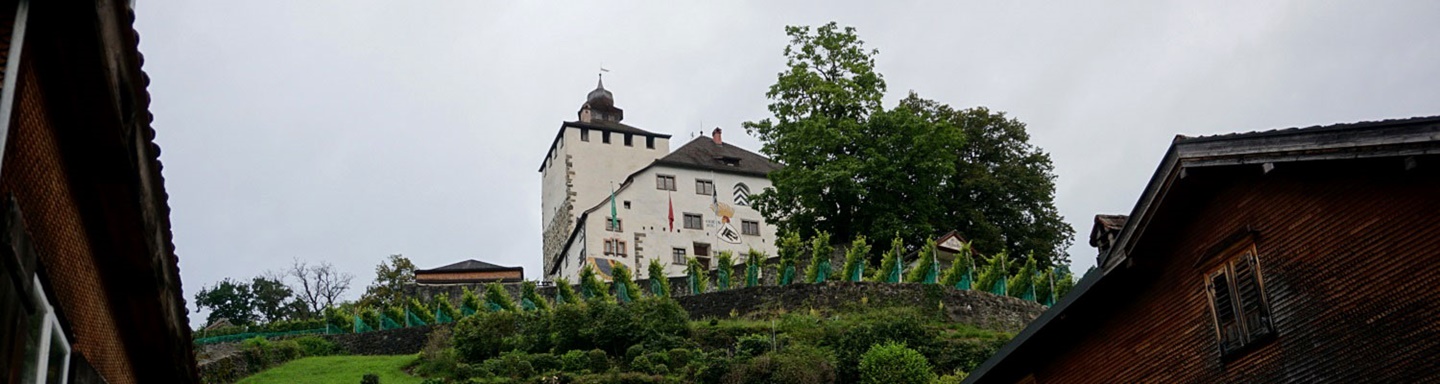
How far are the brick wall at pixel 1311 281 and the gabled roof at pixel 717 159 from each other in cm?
5829

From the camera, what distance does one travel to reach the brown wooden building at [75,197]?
253 inches

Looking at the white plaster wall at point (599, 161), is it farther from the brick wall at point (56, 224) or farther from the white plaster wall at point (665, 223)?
the brick wall at point (56, 224)

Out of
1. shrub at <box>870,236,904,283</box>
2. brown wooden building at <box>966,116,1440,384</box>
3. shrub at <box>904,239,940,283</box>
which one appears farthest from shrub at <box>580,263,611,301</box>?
brown wooden building at <box>966,116,1440,384</box>

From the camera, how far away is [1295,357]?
13.0m

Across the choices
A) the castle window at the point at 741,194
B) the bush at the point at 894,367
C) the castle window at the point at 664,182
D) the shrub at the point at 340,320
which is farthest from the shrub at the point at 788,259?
the castle window at the point at 664,182

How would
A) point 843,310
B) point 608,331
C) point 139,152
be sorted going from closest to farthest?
1. point 139,152
2. point 608,331
3. point 843,310

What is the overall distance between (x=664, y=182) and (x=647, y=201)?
4.92 feet

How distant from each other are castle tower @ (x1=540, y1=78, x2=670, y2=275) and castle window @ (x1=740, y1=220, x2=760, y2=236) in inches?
344

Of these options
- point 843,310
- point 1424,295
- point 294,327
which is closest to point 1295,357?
point 1424,295

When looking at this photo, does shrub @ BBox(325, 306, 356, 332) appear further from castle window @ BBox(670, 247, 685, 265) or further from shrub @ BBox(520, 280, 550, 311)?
castle window @ BBox(670, 247, 685, 265)

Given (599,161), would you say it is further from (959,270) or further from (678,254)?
(959,270)

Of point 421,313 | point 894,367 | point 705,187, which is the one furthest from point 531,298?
point 705,187

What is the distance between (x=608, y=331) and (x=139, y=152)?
3520cm

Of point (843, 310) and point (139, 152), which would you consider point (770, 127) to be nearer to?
point (843, 310)
